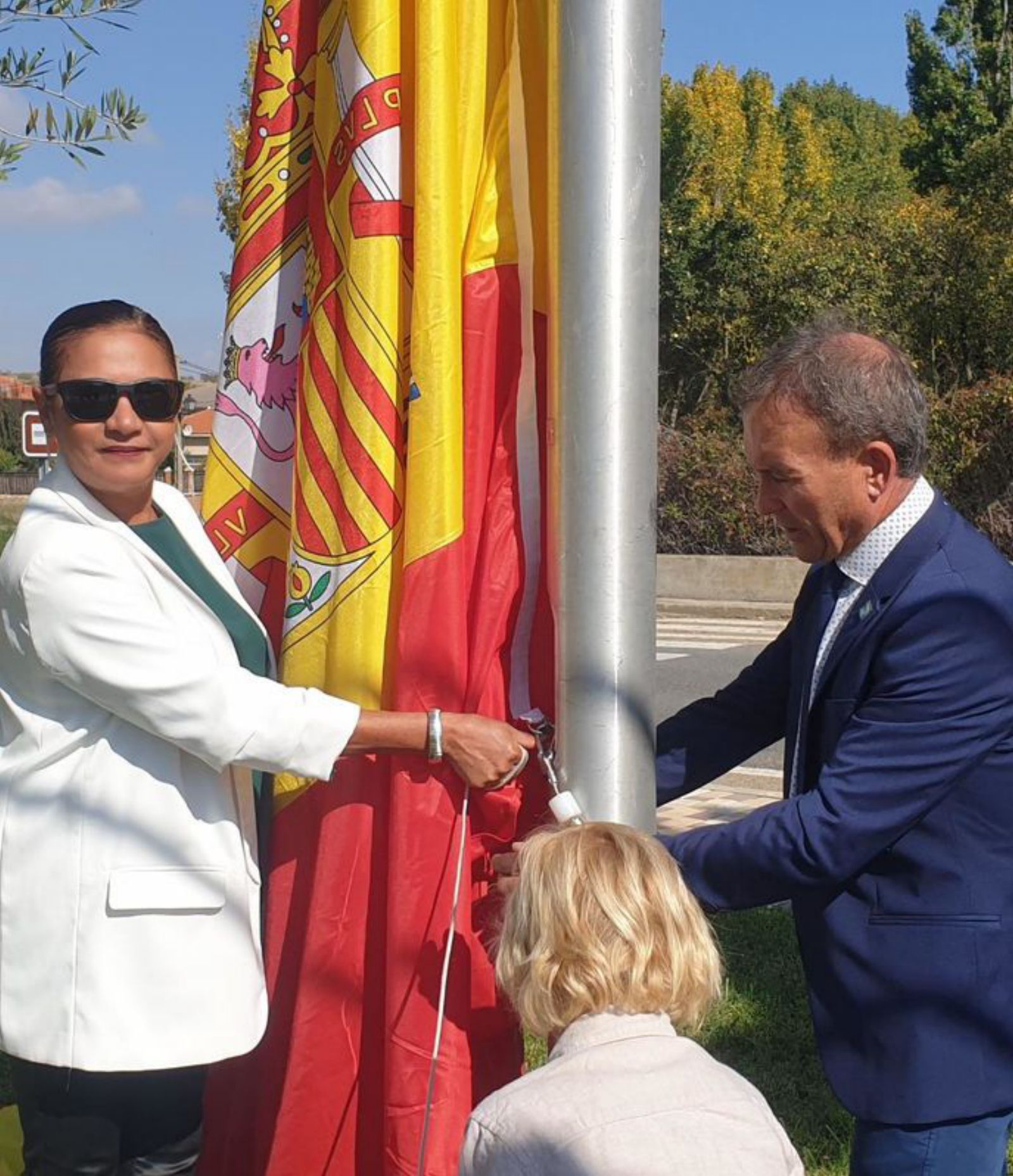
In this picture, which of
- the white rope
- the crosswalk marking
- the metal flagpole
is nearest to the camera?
the metal flagpole

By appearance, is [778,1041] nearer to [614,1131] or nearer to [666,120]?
[614,1131]

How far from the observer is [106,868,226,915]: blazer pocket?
89.8 inches

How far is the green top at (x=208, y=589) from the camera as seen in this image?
247 centimetres

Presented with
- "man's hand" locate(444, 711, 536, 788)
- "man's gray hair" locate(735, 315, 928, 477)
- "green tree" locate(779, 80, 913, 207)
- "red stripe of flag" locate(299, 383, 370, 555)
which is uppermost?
"green tree" locate(779, 80, 913, 207)

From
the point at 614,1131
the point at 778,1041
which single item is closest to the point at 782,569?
the point at 778,1041

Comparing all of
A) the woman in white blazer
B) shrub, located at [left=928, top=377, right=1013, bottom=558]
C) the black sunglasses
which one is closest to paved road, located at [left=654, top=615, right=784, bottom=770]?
shrub, located at [left=928, top=377, right=1013, bottom=558]

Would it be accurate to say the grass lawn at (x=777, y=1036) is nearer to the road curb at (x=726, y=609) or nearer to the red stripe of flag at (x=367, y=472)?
the red stripe of flag at (x=367, y=472)

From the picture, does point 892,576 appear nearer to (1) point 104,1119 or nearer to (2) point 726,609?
(1) point 104,1119

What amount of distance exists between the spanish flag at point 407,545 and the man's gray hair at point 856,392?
1.80ft

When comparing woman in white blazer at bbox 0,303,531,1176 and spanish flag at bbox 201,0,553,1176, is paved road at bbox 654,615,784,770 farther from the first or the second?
woman in white blazer at bbox 0,303,531,1176

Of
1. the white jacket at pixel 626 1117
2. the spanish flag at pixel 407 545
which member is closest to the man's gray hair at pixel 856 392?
the spanish flag at pixel 407 545

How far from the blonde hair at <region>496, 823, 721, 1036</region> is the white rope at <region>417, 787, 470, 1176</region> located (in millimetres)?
572

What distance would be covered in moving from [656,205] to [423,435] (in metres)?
0.63

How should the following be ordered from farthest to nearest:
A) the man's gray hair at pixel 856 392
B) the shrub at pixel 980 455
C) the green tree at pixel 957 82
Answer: the green tree at pixel 957 82
the shrub at pixel 980 455
the man's gray hair at pixel 856 392
